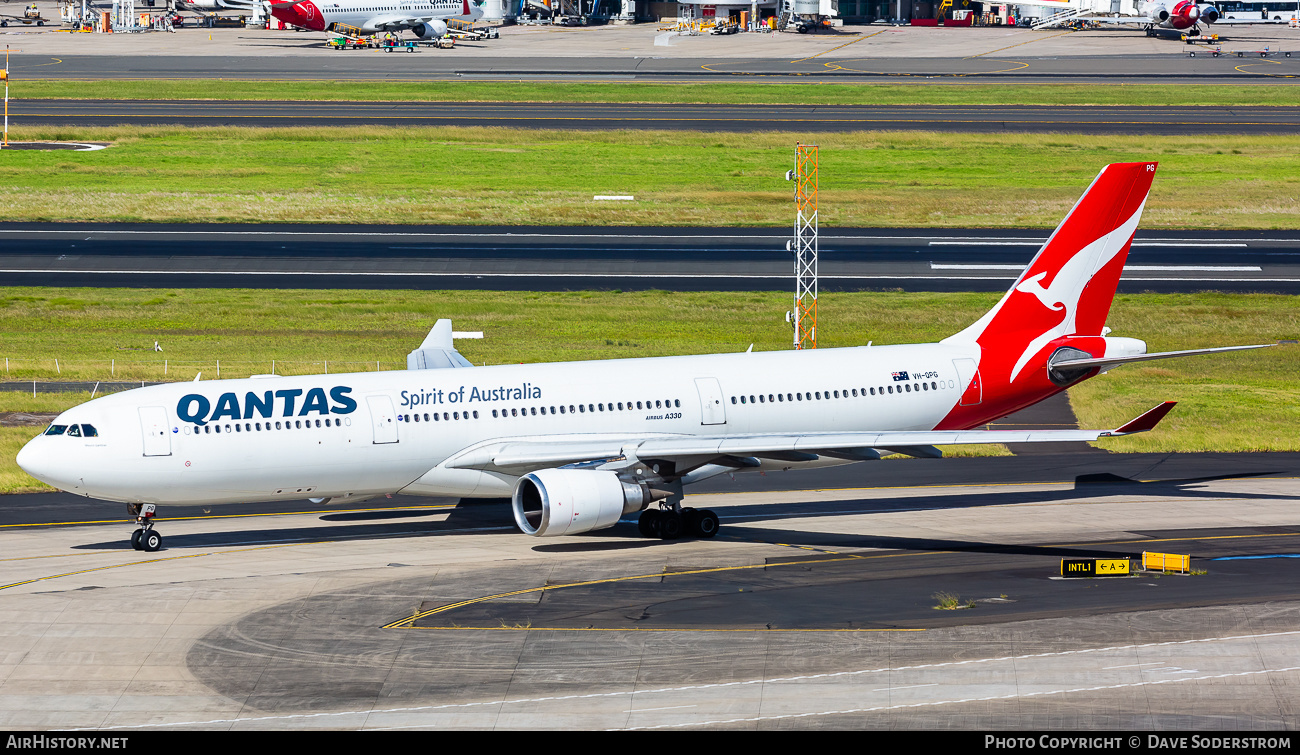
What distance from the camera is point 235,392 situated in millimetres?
37500

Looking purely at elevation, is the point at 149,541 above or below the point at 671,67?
below

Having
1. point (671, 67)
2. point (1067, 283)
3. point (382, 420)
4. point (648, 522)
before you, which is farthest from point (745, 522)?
point (671, 67)

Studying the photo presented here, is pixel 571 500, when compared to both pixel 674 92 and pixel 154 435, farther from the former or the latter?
pixel 674 92

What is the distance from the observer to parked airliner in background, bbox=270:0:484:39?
185000 mm

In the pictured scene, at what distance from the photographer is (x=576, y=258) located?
82750mm

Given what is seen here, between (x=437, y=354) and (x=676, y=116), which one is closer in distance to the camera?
Result: (x=437, y=354)

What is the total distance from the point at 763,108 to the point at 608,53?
55819 millimetres

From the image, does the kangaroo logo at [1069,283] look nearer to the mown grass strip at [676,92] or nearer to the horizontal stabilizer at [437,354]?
the horizontal stabilizer at [437,354]

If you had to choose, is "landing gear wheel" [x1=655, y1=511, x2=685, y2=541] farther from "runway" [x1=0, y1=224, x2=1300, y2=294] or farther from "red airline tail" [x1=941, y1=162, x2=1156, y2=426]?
Answer: "runway" [x1=0, y1=224, x2=1300, y2=294]

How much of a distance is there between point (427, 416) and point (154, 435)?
6929 millimetres

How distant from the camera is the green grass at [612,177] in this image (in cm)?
9381

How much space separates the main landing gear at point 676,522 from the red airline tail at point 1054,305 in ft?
29.8

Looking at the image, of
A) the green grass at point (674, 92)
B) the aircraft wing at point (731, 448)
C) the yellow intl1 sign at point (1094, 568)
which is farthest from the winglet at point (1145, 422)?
the green grass at point (674, 92)

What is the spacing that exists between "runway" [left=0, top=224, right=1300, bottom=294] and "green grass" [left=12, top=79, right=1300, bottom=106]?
52859 mm
